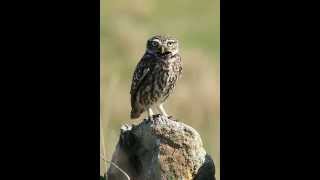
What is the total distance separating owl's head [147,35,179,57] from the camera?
11.7 metres

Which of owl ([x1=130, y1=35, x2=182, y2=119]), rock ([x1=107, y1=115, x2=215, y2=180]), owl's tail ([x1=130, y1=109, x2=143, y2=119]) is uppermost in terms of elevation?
owl ([x1=130, y1=35, x2=182, y2=119])

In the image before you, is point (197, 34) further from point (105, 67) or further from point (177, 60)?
point (177, 60)

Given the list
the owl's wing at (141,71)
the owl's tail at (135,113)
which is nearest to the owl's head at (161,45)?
the owl's wing at (141,71)

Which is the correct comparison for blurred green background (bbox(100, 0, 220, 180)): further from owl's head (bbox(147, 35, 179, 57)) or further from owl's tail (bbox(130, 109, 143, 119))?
owl's head (bbox(147, 35, 179, 57))

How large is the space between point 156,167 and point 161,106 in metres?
1.31

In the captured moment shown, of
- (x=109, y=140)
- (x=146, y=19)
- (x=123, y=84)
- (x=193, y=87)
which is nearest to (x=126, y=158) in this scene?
(x=109, y=140)

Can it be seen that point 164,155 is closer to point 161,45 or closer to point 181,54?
point 161,45

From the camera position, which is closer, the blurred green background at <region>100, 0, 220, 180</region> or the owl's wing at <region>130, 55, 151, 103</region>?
the owl's wing at <region>130, 55, 151, 103</region>

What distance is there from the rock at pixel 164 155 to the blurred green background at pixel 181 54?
0.41m

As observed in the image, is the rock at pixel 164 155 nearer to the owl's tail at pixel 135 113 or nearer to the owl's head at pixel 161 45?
the owl's head at pixel 161 45

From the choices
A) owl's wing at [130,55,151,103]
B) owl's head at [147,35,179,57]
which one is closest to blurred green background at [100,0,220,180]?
owl's wing at [130,55,151,103]

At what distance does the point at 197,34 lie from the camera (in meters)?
17.0

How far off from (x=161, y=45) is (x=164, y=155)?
4.09 feet

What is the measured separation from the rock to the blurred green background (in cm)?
41
